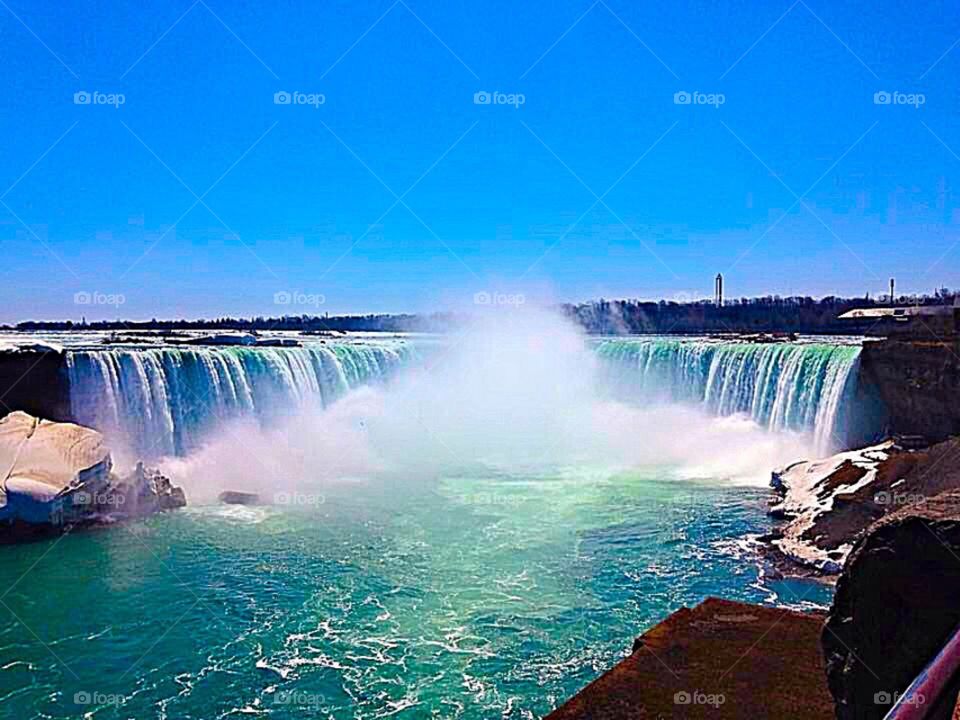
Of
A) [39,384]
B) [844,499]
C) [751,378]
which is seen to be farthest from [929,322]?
[39,384]

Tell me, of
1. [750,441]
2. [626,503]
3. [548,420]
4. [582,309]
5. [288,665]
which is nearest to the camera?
[288,665]

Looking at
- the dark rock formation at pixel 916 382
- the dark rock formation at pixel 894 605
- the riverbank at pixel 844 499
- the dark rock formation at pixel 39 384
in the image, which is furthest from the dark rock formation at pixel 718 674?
the dark rock formation at pixel 39 384

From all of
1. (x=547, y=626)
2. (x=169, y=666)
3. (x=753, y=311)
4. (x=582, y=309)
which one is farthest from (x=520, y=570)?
(x=753, y=311)

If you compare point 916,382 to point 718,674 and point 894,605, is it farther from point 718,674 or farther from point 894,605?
point 894,605

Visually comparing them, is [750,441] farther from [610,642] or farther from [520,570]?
[610,642]

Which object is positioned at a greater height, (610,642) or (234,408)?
(234,408)

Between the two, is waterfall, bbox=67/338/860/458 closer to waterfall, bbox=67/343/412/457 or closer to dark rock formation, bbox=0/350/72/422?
waterfall, bbox=67/343/412/457
